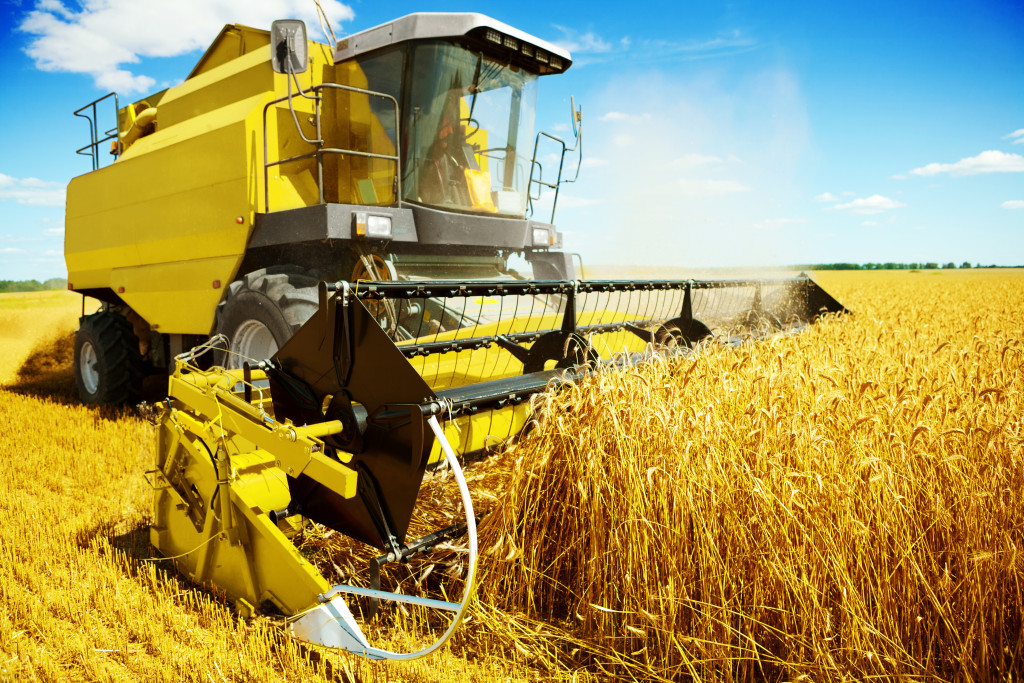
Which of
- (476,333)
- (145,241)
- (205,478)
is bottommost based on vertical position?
(205,478)

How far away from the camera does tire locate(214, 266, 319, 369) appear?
3377mm

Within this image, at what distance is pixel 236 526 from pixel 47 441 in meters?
3.09

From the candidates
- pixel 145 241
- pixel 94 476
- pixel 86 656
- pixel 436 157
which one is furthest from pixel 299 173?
pixel 86 656

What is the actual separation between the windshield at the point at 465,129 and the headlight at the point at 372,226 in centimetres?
47

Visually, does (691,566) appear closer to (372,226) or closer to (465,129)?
(372,226)

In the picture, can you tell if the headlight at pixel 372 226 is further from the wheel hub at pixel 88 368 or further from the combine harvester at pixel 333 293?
the wheel hub at pixel 88 368

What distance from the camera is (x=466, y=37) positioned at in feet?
13.2

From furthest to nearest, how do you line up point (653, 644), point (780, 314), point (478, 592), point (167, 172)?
point (780, 314)
point (167, 172)
point (478, 592)
point (653, 644)

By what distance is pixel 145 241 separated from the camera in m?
4.99

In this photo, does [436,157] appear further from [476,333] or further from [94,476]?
[94,476]

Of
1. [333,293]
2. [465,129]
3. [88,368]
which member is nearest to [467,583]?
[333,293]

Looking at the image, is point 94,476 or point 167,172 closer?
point 94,476

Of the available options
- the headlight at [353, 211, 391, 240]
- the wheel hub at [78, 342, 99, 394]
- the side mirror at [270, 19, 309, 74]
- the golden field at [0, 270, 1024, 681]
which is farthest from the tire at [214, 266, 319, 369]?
the wheel hub at [78, 342, 99, 394]

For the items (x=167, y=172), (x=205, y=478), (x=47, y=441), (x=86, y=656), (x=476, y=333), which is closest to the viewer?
(x=86, y=656)
